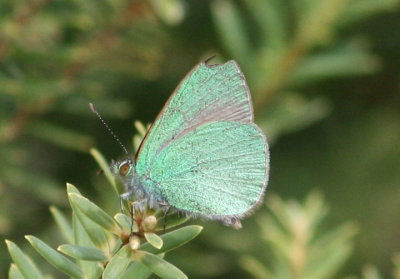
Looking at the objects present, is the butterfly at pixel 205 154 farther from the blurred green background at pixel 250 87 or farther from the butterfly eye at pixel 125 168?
the blurred green background at pixel 250 87

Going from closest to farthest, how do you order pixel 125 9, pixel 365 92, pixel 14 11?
1. pixel 14 11
2. pixel 125 9
3. pixel 365 92

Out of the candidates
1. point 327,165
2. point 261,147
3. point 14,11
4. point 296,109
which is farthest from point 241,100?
point 327,165

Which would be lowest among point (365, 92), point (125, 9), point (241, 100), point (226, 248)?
point (226, 248)

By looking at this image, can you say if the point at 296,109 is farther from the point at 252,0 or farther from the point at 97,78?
the point at 97,78

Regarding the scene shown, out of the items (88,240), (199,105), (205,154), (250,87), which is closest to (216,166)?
(205,154)

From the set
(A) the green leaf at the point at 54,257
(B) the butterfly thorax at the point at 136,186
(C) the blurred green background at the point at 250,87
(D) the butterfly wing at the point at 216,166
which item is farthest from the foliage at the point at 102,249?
(C) the blurred green background at the point at 250,87

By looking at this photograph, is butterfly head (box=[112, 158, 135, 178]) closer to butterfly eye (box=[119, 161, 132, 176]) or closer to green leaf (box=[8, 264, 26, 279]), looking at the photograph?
butterfly eye (box=[119, 161, 132, 176])
